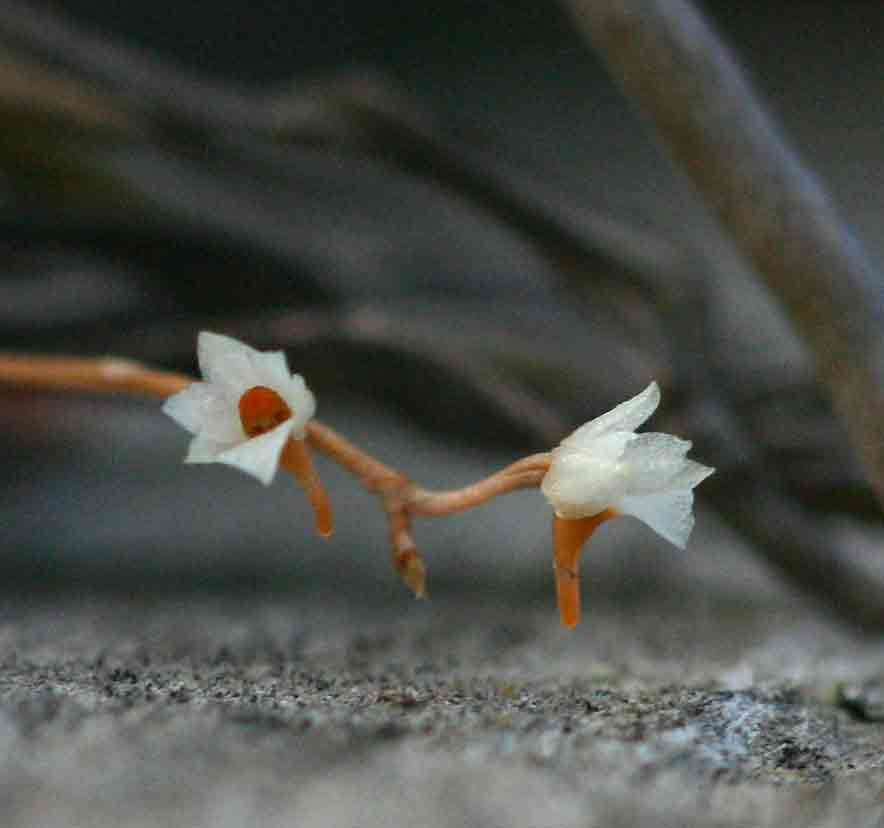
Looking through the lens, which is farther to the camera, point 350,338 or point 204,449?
point 350,338

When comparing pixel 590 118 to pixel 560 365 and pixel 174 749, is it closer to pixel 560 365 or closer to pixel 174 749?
pixel 560 365

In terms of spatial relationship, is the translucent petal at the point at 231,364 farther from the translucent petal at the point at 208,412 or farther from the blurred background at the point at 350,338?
the blurred background at the point at 350,338

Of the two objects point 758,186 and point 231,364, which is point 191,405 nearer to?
point 231,364

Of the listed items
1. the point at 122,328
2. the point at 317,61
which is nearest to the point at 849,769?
the point at 122,328

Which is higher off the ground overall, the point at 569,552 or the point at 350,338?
the point at 350,338

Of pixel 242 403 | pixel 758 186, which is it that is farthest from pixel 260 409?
pixel 758 186

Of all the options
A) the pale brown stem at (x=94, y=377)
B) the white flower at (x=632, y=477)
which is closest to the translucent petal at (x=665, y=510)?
the white flower at (x=632, y=477)
